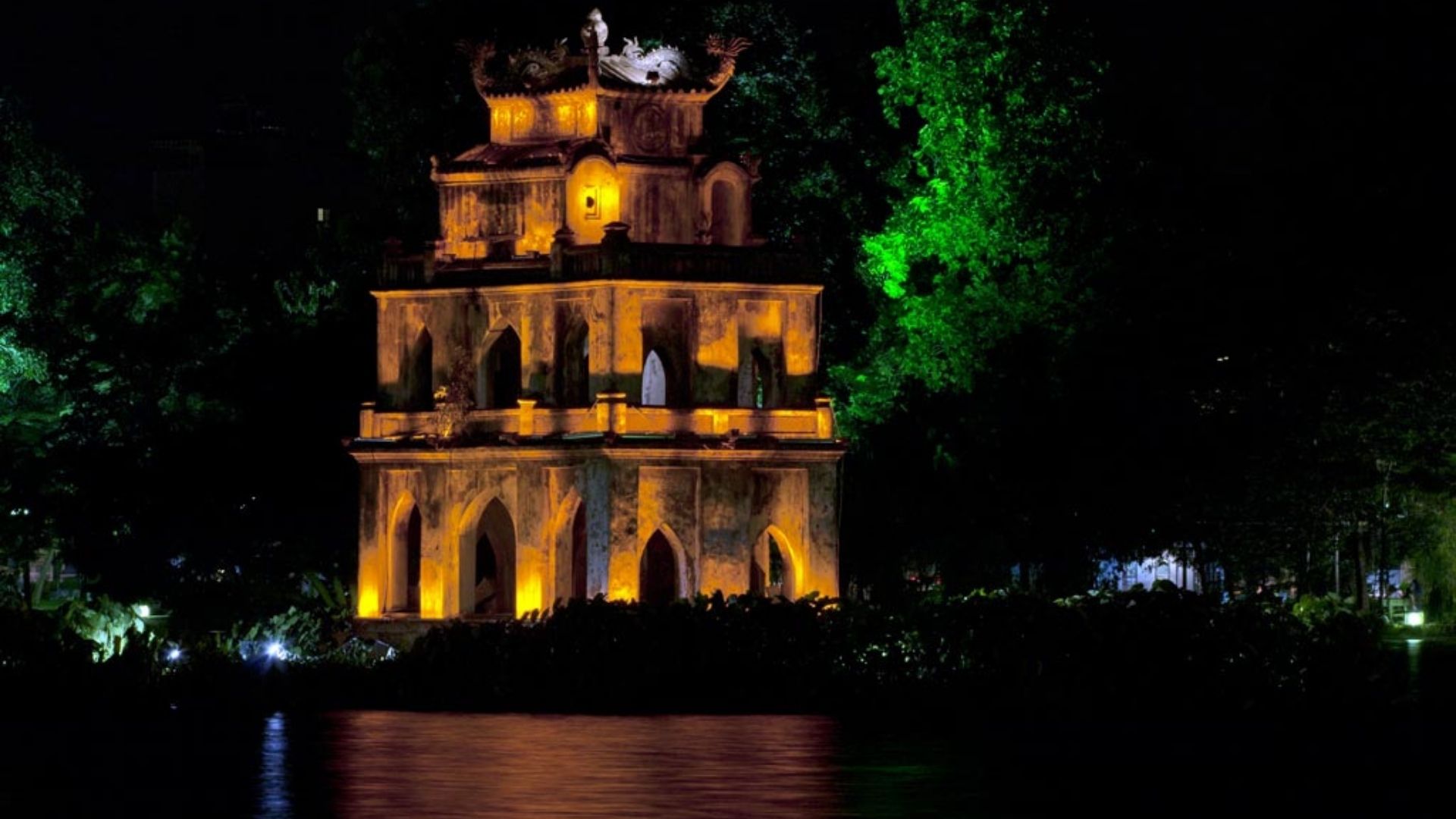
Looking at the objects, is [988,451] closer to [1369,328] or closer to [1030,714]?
Result: [1369,328]

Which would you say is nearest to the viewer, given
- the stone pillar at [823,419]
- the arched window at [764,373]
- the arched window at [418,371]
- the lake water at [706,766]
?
the lake water at [706,766]

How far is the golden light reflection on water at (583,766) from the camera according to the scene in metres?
26.9

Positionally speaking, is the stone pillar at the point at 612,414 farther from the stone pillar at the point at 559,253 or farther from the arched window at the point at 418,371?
the arched window at the point at 418,371

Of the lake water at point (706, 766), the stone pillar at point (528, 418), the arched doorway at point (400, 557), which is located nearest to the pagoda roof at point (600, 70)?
the stone pillar at point (528, 418)

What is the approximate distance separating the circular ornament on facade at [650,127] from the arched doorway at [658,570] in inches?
284

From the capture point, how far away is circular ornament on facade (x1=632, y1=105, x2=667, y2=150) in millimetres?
52438

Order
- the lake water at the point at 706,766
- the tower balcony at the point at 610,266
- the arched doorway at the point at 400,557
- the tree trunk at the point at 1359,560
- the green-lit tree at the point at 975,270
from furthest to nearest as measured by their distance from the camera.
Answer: the tree trunk at the point at 1359,560 → the green-lit tree at the point at 975,270 → the arched doorway at the point at 400,557 → the tower balcony at the point at 610,266 → the lake water at the point at 706,766

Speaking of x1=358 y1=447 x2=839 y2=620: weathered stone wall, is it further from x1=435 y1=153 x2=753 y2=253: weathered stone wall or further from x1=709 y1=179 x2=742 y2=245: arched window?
x1=709 y1=179 x2=742 y2=245: arched window

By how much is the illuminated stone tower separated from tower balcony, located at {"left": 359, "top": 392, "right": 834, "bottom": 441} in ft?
0.13

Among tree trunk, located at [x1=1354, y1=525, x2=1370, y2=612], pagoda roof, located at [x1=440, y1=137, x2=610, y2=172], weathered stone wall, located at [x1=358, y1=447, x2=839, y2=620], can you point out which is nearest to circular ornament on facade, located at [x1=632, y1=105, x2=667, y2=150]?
pagoda roof, located at [x1=440, y1=137, x2=610, y2=172]

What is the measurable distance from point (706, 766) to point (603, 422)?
18.2 meters

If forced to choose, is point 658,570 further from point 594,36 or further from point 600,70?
point 594,36

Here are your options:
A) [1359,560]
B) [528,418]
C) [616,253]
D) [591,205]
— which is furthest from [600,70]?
[1359,560]

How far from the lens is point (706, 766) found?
1240 inches
